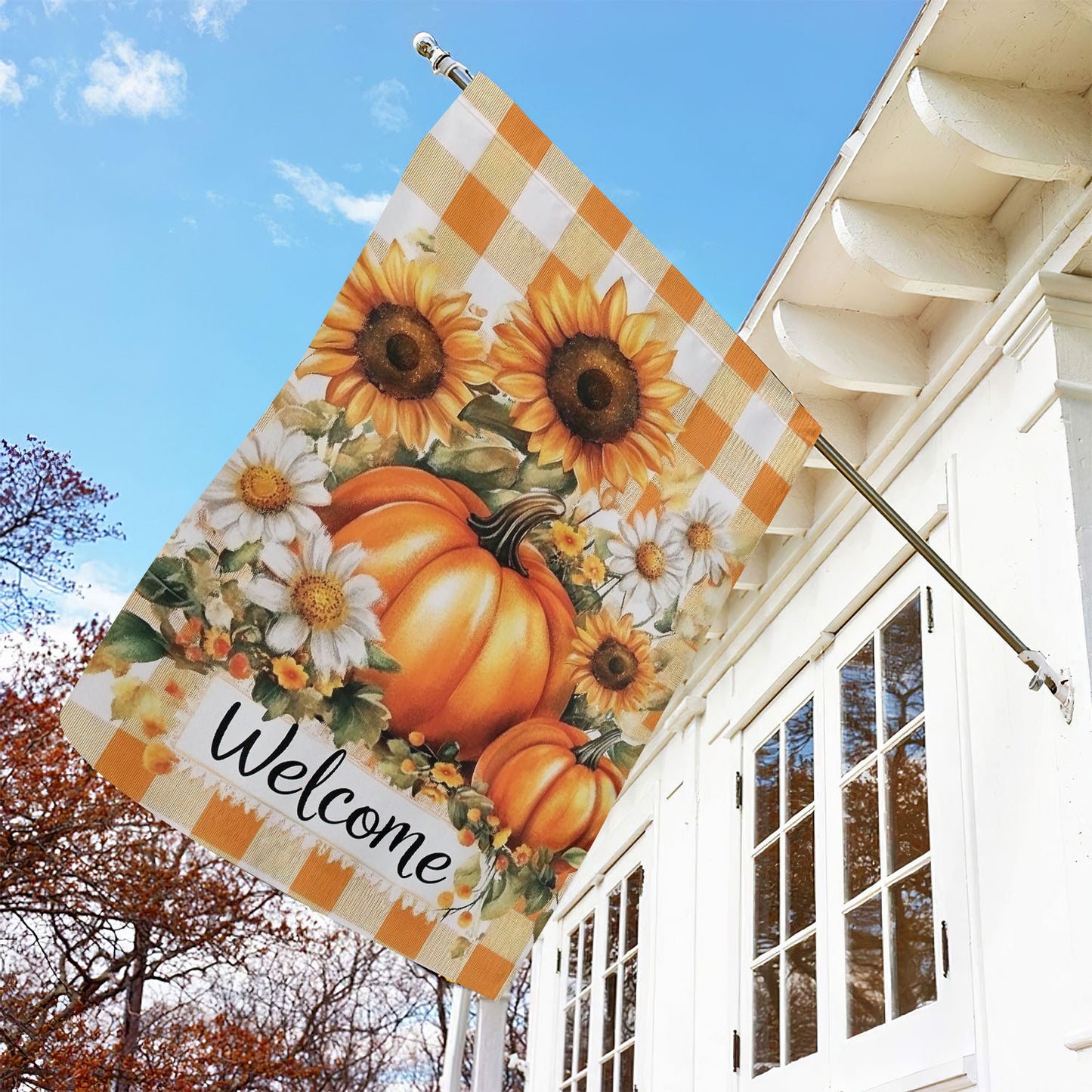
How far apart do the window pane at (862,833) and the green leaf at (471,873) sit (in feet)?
3.79

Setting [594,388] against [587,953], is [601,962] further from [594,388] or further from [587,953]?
[594,388]

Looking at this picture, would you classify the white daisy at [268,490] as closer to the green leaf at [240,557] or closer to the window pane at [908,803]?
the green leaf at [240,557]

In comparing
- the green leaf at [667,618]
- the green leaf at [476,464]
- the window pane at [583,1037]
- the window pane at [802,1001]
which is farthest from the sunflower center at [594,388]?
the window pane at [583,1037]

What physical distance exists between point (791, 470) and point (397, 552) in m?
0.87

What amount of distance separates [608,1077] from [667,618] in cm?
351

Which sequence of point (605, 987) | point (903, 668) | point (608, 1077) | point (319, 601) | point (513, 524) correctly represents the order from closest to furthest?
point (319, 601), point (513, 524), point (903, 668), point (608, 1077), point (605, 987)

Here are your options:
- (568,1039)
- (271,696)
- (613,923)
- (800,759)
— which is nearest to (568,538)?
(271,696)

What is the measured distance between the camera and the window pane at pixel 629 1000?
5.04m

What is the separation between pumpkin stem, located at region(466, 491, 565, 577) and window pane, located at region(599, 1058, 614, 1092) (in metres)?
3.56

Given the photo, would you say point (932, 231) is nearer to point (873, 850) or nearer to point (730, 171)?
point (873, 850)

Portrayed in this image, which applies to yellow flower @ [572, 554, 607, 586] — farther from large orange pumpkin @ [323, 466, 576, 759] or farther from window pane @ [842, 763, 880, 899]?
window pane @ [842, 763, 880, 899]

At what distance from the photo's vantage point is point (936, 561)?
237 cm

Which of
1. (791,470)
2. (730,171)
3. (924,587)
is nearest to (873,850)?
(924,587)

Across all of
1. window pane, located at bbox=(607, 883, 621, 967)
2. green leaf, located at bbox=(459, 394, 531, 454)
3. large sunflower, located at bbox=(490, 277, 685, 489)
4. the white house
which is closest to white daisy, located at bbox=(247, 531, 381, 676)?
green leaf, located at bbox=(459, 394, 531, 454)
